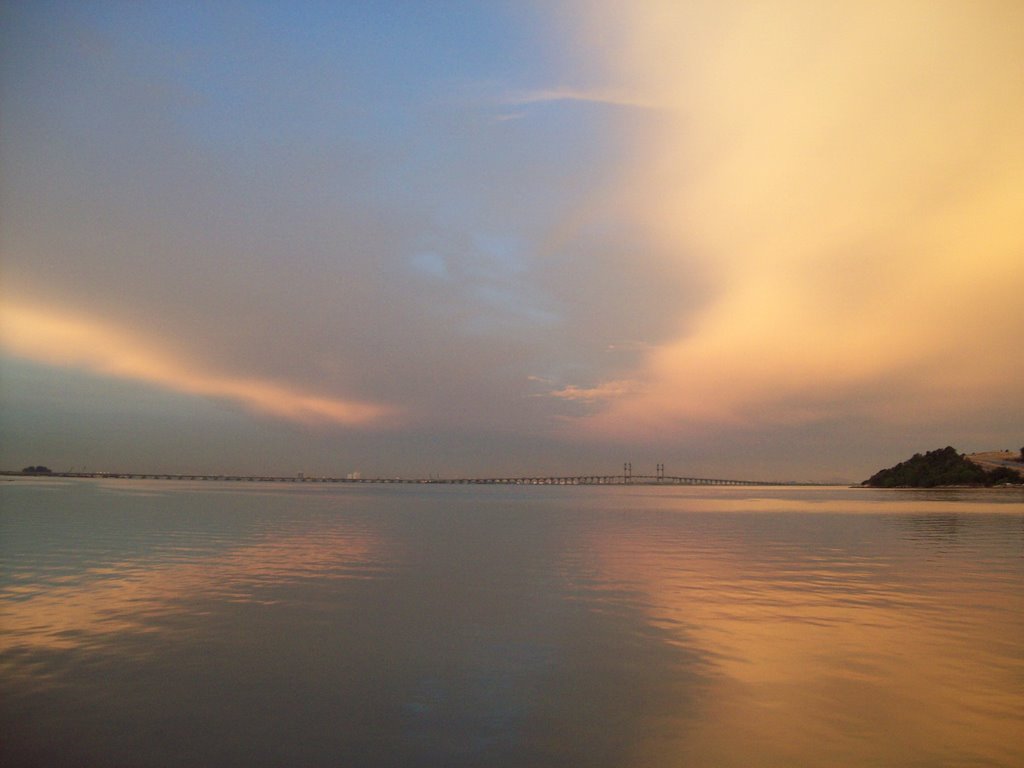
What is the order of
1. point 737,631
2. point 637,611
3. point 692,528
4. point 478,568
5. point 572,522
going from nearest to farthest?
point 737,631 < point 637,611 < point 478,568 < point 692,528 < point 572,522

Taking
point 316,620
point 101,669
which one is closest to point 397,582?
point 316,620

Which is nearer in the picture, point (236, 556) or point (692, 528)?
point (236, 556)

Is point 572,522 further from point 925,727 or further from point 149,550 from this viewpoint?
point 925,727

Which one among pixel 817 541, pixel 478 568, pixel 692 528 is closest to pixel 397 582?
pixel 478 568

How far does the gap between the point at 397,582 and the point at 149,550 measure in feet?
53.3

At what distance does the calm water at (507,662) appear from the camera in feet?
34.7

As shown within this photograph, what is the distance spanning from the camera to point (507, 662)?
→ 50.1ft

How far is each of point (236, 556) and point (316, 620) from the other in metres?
16.0

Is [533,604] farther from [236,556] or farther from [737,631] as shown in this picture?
[236,556]

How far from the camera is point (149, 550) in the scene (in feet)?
115

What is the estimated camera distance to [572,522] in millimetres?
61812

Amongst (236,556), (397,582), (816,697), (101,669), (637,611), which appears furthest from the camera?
(236,556)

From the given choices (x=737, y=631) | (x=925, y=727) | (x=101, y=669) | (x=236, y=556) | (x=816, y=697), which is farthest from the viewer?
(x=236, y=556)

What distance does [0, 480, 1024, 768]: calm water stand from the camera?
1059 centimetres
